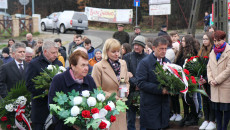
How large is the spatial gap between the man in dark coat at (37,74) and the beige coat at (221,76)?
131 inches

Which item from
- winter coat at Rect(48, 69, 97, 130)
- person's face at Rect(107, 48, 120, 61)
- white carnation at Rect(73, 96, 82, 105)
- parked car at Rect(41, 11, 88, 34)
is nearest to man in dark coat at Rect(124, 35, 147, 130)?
person's face at Rect(107, 48, 120, 61)

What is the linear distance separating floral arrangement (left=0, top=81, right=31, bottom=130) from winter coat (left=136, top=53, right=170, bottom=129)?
2232 mm

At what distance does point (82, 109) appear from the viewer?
4.04 m

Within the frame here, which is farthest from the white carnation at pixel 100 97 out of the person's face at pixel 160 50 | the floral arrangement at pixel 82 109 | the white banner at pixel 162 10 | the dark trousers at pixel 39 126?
the white banner at pixel 162 10

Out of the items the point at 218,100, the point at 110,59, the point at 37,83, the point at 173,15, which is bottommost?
the point at 218,100

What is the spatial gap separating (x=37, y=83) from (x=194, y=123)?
4408 millimetres

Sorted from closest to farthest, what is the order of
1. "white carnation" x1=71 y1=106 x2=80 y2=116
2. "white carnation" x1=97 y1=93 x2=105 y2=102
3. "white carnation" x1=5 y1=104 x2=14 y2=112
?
"white carnation" x1=71 y1=106 x2=80 y2=116
"white carnation" x1=97 y1=93 x2=105 y2=102
"white carnation" x1=5 y1=104 x2=14 y2=112

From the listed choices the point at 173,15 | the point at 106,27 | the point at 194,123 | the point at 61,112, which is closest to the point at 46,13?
the point at 106,27

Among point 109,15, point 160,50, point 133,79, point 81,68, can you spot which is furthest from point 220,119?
point 109,15

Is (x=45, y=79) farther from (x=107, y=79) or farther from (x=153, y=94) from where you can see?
(x=153, y=94)

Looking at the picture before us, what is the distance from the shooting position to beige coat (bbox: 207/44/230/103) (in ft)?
22.3

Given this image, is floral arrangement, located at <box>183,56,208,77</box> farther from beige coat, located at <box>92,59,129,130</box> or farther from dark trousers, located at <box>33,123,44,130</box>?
dark trousers, located at <box>33,123,44,130</box>

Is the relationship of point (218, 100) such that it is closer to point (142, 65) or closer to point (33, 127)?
point (142, 65)

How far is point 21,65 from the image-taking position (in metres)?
6.85
